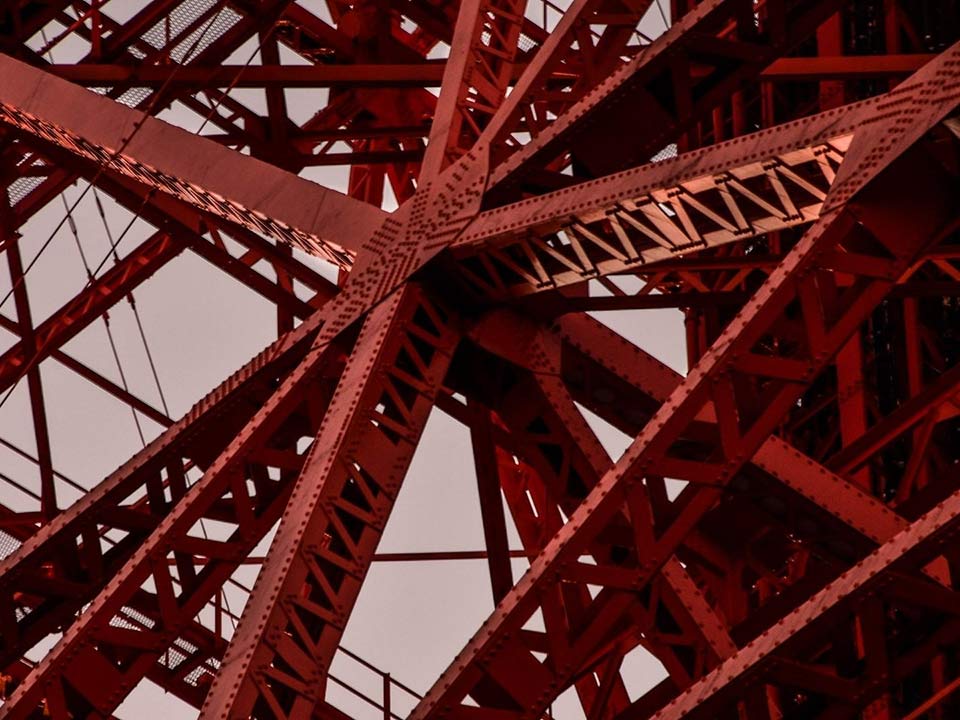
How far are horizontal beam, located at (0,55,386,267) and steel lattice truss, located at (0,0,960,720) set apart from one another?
26 mm

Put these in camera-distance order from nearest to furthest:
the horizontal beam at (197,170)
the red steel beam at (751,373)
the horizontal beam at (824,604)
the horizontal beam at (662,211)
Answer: the horizontal beam at (824,604) → the red steel beam at (751,373) → the horizontal beam at (662,211) → the horizontal beam at (197,170)

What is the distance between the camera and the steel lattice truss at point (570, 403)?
12719 millimetres

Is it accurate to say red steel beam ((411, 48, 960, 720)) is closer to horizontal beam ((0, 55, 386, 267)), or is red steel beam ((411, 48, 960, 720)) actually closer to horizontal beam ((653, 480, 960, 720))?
horizontal beam ((653, 480, 960, 720))

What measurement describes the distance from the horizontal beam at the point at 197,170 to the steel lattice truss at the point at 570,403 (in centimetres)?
3

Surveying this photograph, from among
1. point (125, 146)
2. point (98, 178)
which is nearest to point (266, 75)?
point (98, 178)

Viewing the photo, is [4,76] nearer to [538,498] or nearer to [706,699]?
[538,498]

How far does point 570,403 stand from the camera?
15.5 m

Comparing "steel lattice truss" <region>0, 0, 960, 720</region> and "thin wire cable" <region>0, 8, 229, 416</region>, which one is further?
"thin wire cable" <region>0, 8, 229, 416</region>

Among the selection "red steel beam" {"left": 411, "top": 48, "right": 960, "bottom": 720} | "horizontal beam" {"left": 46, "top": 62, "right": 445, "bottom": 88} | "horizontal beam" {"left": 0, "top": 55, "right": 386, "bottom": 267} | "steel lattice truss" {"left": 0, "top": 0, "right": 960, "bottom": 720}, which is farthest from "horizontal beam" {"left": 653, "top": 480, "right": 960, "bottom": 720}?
"horizontal beam" {"left": 46, "top": 62, "right": 445, "bottom": 88}

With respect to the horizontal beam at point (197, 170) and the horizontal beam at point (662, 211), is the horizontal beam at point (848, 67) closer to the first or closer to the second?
the horizontal beam at point (197, 170)

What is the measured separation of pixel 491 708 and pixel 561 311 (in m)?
3.18

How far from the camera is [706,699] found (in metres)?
11.6

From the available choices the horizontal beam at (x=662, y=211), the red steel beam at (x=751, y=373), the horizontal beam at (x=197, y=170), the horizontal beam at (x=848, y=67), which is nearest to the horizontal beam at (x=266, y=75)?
the horizontal beam at (x=197, y=170)

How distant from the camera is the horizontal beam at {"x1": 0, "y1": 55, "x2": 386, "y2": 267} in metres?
16.3
